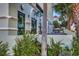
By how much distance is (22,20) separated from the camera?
19.3 feet

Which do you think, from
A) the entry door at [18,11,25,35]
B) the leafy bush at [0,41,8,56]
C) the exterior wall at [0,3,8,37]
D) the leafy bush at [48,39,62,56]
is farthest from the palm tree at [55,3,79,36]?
the leafy bush at [0,41,8,56]

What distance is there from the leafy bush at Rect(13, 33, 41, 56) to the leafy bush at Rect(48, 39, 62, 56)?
11.9 inches

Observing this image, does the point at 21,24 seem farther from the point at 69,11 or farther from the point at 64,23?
the point at 69,11

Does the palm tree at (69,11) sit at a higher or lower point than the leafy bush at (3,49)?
higher

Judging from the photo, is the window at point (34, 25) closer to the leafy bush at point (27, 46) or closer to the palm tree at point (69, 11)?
the leafy bush at point (27, 46)

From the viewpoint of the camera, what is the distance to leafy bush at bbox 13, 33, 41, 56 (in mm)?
5711

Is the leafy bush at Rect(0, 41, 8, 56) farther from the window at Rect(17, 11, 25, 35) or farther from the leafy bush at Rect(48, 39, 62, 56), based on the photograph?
the leafy bush at Rect(48, 39, 62, 56)

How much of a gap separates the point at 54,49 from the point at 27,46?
74 centimetres

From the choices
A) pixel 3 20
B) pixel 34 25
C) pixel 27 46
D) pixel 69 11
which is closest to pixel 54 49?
pixel 27 46

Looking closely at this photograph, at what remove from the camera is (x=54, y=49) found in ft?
18.9

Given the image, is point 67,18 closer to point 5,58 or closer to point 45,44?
point 45,44

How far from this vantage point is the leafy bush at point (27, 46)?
18.7 feet

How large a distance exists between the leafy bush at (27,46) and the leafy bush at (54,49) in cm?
30

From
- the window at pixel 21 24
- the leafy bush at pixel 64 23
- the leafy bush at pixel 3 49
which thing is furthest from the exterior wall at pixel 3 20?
the leafy bush at pixel 64 23
